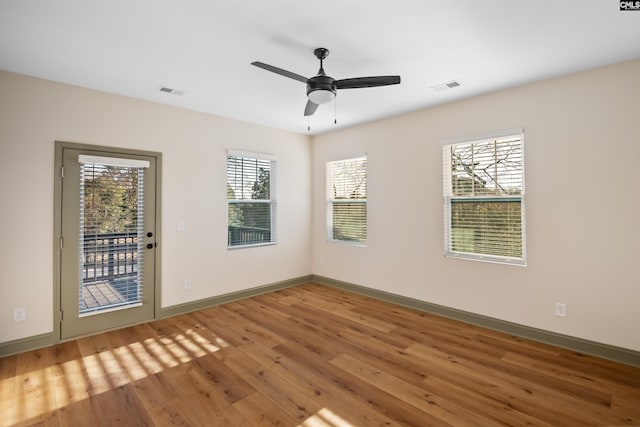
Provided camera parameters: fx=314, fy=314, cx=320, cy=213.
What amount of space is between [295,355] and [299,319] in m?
0.94

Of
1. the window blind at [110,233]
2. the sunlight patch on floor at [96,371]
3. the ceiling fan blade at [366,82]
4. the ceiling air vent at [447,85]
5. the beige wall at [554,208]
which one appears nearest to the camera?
the sunlight patch on floor at [96,371]

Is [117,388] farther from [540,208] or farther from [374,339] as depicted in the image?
[540,208]

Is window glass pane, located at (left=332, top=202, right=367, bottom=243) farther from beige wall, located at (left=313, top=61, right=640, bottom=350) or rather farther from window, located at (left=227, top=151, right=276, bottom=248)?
window, located at (left=227, top=151, right=276, bottom=248)

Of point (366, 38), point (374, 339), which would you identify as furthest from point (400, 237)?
point (366, 38)

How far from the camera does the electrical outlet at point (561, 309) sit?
315 cm

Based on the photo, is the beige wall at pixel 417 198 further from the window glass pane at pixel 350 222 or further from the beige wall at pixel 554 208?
the window glass pane at pixel 350 222

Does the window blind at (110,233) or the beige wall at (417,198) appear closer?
the beige wall at (417,198)

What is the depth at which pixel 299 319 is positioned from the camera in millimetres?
3980

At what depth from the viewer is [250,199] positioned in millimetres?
5000

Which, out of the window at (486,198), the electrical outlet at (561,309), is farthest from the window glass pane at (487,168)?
the electrical outlet at (561,309)

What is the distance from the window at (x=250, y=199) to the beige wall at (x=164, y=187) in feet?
0.45

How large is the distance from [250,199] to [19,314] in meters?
2.92

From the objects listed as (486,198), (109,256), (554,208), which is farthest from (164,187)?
(554,208)

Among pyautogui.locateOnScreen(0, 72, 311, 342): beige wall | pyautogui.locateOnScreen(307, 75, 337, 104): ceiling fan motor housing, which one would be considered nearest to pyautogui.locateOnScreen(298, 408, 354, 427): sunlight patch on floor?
pyautogui.locateOnScreen(307, 75, 337, 104): ceiling fan motor housing
